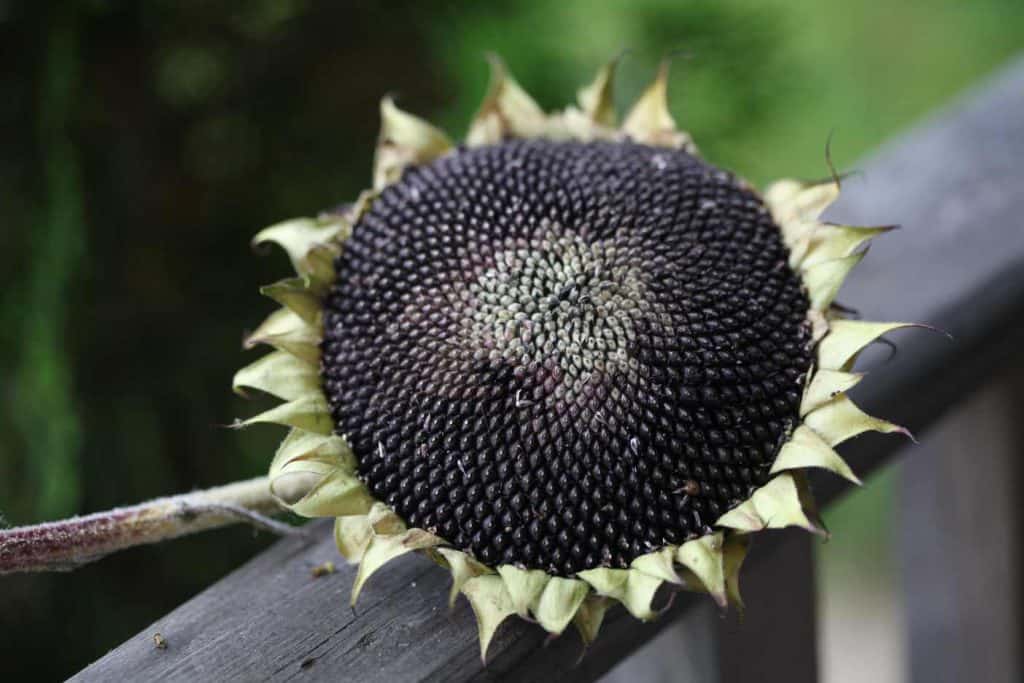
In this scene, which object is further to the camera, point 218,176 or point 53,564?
point 218,176

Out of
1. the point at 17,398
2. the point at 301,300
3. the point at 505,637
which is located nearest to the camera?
the point at 505,637

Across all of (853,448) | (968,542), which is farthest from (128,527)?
(968,542)

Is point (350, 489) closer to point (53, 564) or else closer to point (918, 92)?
point (53, 564)

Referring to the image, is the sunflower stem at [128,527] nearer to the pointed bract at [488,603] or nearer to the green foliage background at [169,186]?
the pointed bract at [488,603]

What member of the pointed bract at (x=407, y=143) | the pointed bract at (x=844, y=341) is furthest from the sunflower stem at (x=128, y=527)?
the pointed bract at (x=844, y=341)

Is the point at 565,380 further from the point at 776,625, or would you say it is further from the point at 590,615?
the point at 776,625

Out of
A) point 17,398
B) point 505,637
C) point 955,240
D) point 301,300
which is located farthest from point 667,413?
point 17,398

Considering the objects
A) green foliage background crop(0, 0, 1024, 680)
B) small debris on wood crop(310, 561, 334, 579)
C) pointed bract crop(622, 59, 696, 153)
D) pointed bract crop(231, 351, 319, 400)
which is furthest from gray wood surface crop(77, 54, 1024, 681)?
green foliage background crop(0, 0, 1024, 680)

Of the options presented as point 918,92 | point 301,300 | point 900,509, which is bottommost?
point 900,509
